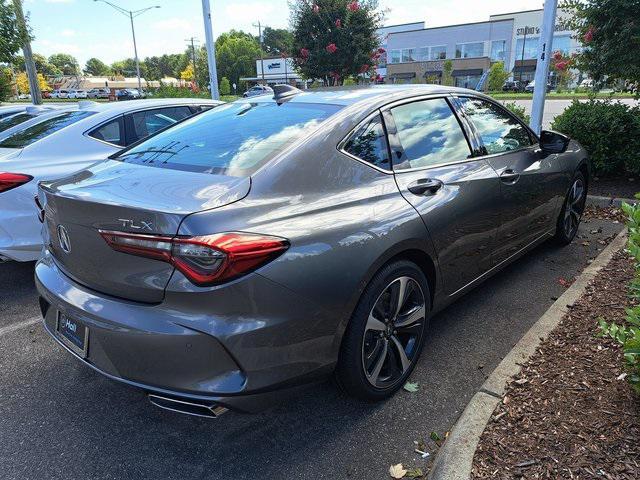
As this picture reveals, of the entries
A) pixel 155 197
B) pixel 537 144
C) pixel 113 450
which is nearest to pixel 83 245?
pixel 155 197

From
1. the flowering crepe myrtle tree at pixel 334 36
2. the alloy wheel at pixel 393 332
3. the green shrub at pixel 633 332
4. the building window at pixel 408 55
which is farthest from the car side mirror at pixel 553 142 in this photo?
the building window at pixel 408 55

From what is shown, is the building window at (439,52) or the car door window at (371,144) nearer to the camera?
the car door window at (371,144)

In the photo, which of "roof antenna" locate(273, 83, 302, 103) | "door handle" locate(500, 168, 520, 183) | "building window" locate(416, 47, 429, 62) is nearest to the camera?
"roof antenna" locate(273, 83, 302, 103)

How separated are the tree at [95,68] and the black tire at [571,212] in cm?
16402

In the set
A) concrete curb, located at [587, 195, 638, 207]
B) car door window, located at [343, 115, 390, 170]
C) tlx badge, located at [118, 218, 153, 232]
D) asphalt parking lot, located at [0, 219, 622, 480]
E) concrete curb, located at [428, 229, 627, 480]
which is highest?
car door window, located at [343, 115, 390, 170]

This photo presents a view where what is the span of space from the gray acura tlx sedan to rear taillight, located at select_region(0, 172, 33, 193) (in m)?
1.58

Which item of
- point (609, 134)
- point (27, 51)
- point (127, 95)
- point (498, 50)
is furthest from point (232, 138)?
point (498, 50)

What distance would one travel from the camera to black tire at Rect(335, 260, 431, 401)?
2443 millimetres

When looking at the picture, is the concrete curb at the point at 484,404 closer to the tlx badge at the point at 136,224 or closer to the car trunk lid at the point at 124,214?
the car trunk lid at the point at 124,214

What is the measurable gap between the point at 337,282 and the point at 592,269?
2.92 m

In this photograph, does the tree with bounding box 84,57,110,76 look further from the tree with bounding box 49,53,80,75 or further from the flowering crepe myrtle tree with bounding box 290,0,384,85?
the flowering crepe myrtle tree with bounding box 290,0,384,85

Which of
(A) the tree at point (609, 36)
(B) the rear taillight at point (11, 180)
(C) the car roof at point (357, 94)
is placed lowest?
(B) the rear taillight at point (11, 180)

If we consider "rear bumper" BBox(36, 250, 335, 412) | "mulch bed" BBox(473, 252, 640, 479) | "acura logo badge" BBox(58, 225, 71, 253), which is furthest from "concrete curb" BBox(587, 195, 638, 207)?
"acura logo badge" BBox(58, 225, 71, 253)

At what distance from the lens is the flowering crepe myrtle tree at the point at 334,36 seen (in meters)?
17.5
